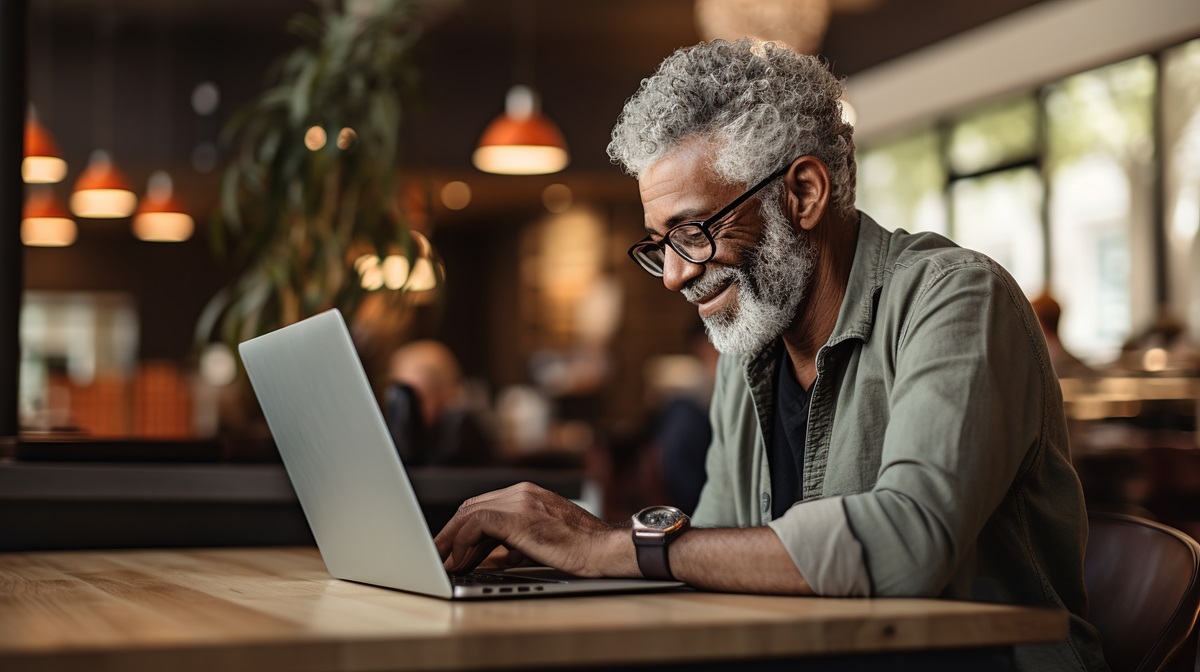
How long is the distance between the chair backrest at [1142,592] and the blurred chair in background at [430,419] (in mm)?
878

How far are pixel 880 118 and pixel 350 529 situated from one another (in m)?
8.62

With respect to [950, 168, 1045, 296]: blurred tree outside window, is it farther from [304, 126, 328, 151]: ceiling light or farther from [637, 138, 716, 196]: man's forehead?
[637, 138, 716, 196]: man's forehead

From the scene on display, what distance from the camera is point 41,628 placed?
39.3 inches

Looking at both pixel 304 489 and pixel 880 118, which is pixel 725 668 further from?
pixel 880 118

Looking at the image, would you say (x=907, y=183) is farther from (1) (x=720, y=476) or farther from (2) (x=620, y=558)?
(2) (x=620, y=558)

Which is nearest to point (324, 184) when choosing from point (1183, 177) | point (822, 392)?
point (822, 392)

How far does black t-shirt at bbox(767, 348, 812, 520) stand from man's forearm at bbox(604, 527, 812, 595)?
1.49 ft

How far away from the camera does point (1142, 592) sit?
4.84 ft

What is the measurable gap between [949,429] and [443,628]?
579 mm

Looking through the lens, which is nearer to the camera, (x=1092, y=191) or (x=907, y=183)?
(x=1092, y=191)

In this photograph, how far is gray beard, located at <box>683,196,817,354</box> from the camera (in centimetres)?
159

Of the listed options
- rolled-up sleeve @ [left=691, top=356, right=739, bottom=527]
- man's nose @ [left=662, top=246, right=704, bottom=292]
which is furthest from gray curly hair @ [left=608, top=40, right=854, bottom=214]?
rolled-up sleeve @ [left=691, top=356, right=739, bottom=527]

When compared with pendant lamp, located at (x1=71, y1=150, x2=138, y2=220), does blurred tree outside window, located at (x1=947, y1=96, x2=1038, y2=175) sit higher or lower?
higher

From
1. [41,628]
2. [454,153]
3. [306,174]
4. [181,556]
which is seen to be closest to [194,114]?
[454,153]
